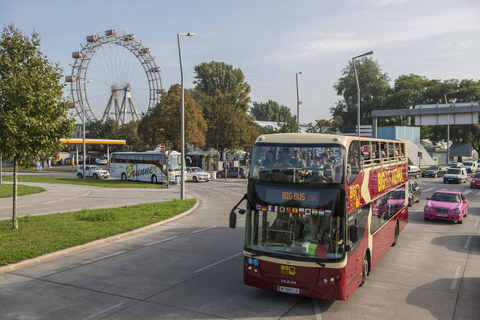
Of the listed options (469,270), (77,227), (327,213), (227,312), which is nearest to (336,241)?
(327,213)

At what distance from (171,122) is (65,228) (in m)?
28.5

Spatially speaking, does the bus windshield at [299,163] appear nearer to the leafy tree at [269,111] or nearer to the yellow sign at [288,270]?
the yellow sign at [288,270]

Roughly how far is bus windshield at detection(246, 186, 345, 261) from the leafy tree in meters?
127

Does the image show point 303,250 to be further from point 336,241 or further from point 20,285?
point 20,285

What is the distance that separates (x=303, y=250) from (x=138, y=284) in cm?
419

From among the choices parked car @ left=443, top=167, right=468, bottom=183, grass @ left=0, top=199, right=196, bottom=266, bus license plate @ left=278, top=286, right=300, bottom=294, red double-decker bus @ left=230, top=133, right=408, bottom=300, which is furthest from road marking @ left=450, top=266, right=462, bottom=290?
parked car @ left=443, top=167, right=468, bottom=183

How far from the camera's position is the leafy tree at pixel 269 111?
135500 millimetres

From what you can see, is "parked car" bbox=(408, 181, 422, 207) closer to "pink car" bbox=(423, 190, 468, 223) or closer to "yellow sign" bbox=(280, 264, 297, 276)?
"pink car" bbox=(423, 190, 468, 223)

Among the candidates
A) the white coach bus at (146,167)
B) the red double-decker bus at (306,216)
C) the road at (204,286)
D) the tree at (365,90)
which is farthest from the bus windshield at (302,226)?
the tree at (365,90)

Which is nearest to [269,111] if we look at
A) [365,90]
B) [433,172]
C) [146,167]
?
[365,90]

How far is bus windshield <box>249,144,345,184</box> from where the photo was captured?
7855 millimetres

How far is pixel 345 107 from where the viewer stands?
94.6m

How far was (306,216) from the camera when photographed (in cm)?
775

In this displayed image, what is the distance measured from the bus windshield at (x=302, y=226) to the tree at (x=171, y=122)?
35.6 m
